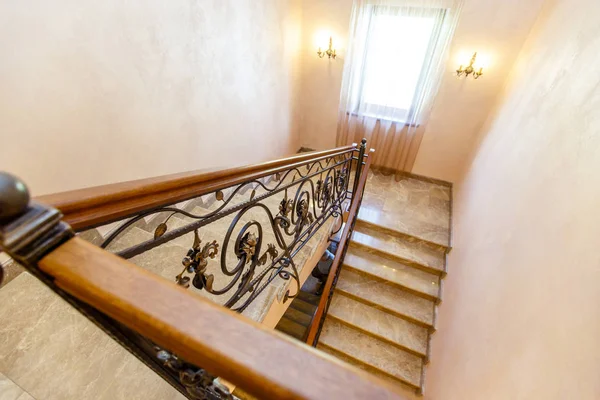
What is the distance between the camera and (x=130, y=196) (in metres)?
0.64

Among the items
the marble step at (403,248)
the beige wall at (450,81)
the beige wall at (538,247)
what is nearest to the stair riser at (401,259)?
the marble step at (403,248)

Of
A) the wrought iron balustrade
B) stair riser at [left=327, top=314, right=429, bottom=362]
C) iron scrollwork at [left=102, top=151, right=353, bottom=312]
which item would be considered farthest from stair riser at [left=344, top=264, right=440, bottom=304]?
iron scrollwork at [left=102, top=151, right=353, bottom=312]

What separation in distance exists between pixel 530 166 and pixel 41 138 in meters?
3.00

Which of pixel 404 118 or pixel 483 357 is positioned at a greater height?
pixel 404 118

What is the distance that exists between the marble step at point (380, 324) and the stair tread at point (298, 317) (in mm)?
1174

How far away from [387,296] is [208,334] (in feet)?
10.8

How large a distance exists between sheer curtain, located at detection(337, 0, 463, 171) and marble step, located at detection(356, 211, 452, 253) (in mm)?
1143

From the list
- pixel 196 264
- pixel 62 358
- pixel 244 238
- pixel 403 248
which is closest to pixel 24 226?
pixel 196 264

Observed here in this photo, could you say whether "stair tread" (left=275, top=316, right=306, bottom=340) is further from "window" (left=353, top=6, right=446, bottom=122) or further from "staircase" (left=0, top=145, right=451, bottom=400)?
"window" (left=353, top=6, right=446, bottom=122)

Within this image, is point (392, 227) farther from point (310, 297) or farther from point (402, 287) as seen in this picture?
point (310, 297)

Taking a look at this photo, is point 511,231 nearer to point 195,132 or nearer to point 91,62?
point 195,132

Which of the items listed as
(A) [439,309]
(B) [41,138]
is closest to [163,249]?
(B) [41,138]

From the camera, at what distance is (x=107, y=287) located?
0.37m

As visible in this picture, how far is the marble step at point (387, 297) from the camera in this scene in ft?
10.0
